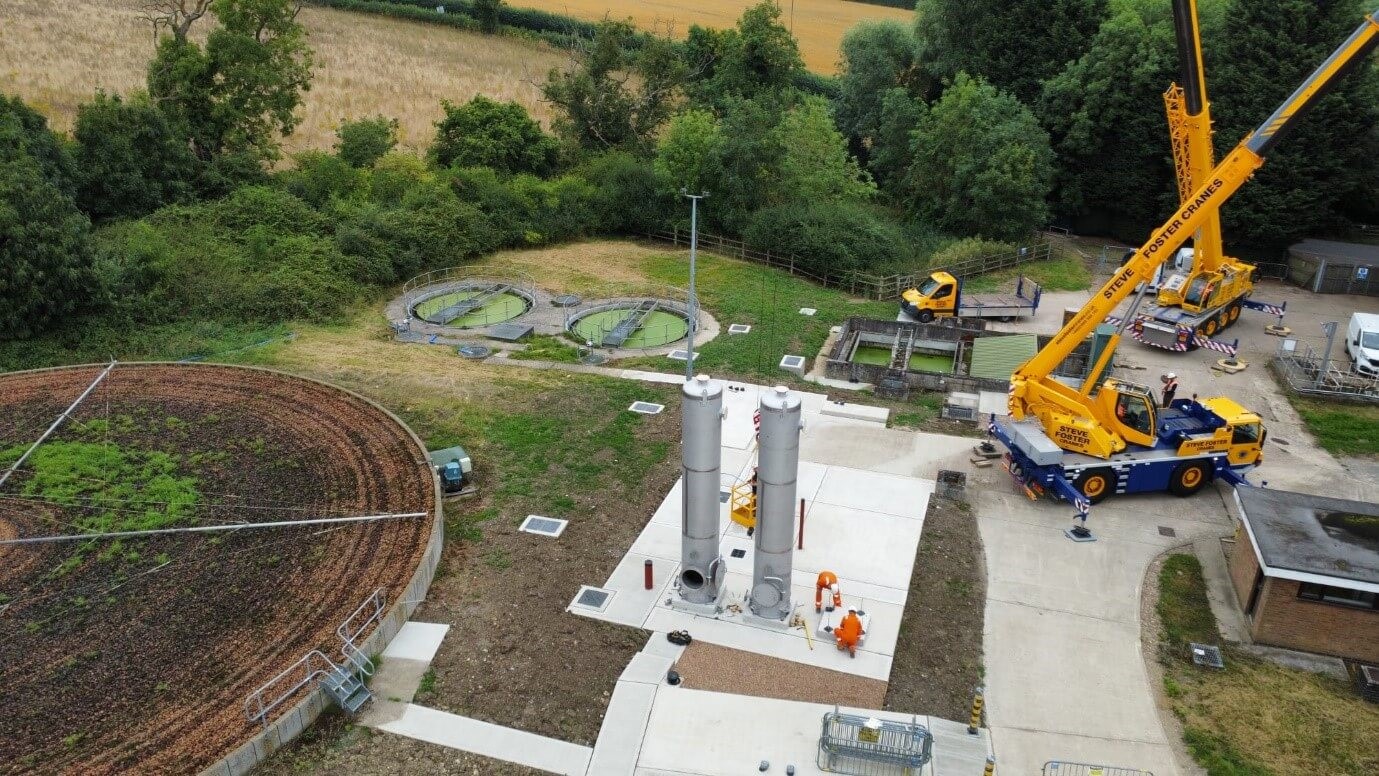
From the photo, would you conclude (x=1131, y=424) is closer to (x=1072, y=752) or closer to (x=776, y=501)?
(x=1072, y=752)

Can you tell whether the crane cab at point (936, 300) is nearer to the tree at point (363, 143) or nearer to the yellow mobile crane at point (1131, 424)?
the yellow mobile crane at point (1131, 424)

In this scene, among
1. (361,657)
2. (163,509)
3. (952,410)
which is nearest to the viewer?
(361,657)

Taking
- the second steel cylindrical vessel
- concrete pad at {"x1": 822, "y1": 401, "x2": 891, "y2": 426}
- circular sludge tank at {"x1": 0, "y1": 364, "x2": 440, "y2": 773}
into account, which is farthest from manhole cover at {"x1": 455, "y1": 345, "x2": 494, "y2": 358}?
the second steel cylindrical vessel

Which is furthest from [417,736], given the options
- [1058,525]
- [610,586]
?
[1058,525]

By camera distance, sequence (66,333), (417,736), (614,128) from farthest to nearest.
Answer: (614,128) < (66,333) < (417,736)

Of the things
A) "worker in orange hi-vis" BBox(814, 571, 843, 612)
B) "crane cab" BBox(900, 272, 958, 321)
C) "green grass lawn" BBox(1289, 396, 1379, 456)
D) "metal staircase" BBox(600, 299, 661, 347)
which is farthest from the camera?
"crane cab" BBox(900, 272, 958, 321)

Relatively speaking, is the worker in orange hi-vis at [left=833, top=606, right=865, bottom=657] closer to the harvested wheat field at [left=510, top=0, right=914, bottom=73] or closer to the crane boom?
the crane boom

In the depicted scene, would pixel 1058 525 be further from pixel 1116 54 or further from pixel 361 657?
pixel 1116 54
